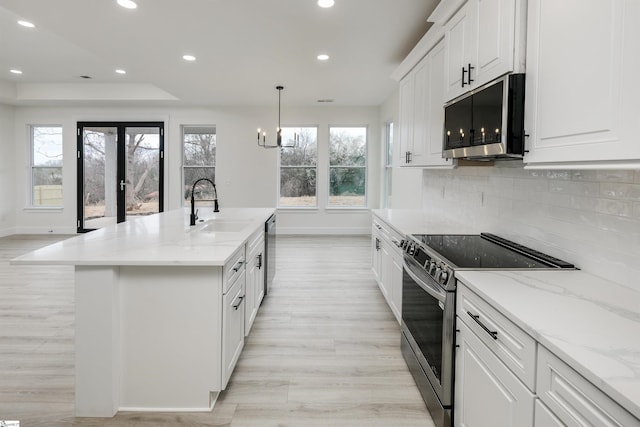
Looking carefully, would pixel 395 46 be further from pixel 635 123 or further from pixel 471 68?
pixel 635 123

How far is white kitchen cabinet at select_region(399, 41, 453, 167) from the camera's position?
10.1 feet

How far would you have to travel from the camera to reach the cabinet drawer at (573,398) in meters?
0.87

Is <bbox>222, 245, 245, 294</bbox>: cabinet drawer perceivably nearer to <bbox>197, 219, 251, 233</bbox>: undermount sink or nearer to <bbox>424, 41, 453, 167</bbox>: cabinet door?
<bbox>197, 219, 251, 233</bbox>: undermount sink

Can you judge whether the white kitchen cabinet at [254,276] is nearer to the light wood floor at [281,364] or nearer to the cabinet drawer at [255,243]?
the cabinet drawer at [255,243]

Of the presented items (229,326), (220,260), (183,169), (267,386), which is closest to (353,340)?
(267,386)

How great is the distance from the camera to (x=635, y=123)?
1138mm

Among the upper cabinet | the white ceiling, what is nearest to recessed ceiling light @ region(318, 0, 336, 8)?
the white ceiling

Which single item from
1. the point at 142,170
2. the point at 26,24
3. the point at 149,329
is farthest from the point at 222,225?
the point at 142,170

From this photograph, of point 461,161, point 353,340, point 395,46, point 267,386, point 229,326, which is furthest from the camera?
point 395,46

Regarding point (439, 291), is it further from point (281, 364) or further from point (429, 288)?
point (281, 364)

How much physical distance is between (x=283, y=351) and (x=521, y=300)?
1.92m

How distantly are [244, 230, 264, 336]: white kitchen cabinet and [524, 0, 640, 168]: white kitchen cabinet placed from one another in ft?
6.51

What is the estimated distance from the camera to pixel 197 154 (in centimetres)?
833

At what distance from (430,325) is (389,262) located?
1.44m
